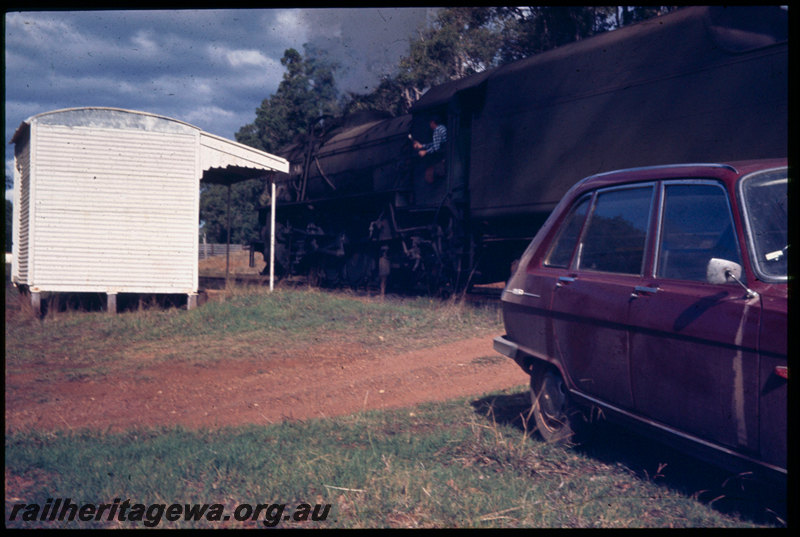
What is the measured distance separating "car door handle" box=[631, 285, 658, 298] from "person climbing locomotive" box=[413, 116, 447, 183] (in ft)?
28.8

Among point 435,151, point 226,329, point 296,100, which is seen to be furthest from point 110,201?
point 296,100

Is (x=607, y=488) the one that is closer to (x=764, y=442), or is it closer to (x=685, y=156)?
(x=764, y=442)

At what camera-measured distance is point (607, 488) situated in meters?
3.31

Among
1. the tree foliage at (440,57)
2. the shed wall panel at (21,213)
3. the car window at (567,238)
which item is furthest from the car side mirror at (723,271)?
the tree foliage at (440,57)

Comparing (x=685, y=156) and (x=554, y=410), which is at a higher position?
(x=685, y=156)

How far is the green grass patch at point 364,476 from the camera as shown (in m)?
2.97

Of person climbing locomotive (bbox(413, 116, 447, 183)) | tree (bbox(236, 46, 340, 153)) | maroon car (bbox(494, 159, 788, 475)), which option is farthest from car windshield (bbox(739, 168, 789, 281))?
tree (bbox(236, 46, 340, 153))

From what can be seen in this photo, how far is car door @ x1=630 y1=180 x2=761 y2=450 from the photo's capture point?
2.58 m

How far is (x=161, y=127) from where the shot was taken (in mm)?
11469

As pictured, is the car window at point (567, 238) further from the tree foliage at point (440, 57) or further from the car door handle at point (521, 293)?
the tree foliage at point (440, 57)

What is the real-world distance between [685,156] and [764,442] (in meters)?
4.96

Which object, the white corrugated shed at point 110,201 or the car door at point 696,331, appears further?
the white corrugated shed at point 110,201

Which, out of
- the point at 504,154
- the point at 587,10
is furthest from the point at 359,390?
the point at 587,10

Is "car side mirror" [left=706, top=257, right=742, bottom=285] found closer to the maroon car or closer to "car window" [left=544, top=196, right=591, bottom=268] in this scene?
the maroon car
